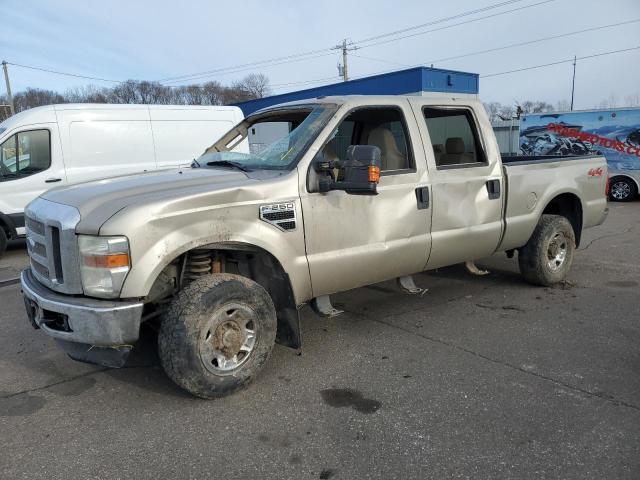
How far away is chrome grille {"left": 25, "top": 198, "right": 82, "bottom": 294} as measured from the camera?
3.02 metres

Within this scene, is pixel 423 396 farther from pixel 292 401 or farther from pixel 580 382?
pixel 580 382

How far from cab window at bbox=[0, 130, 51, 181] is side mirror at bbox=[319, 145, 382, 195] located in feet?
23.0

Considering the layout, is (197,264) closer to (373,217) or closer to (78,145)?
(373,217)

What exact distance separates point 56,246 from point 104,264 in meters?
0.46

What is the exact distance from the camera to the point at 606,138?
48.5ft

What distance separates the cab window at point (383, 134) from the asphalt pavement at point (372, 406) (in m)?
1.53

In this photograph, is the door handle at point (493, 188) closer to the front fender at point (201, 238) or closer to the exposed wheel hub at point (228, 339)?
the front fender at point (201, 238)

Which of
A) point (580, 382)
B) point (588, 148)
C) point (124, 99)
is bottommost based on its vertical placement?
point (580, 382)

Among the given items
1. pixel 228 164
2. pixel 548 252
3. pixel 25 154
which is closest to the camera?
pixel 228 164

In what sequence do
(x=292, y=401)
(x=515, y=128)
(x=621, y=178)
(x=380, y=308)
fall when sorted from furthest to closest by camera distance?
(x=515, y=128) → (x=621, y=178) → (x=380, y=308) → (x=292, y=401)

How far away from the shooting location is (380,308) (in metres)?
5.18

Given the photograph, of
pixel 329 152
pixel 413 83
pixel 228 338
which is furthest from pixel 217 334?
pixel 413 83

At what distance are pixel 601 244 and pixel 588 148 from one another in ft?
27.5

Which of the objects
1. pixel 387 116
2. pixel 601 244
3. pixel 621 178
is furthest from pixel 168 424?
pixel 621 178
